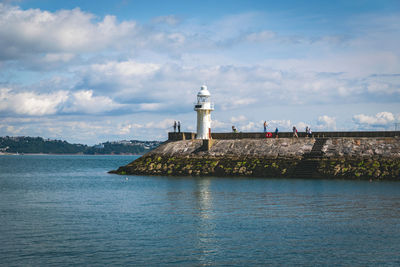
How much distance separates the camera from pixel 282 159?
2167 inches

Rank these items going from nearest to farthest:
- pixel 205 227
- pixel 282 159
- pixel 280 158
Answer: pixel 205 227, pixel 282 159, pixel 280 158

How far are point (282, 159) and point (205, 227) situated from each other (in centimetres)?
3204

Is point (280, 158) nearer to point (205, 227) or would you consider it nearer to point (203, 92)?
point (203, 92)

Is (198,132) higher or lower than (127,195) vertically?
higher

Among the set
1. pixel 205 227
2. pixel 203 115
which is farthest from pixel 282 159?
pixel 205 227

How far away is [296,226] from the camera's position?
955 inches

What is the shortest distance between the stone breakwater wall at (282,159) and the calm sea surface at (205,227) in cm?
966

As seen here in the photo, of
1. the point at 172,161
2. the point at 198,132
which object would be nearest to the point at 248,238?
the point at 172,161

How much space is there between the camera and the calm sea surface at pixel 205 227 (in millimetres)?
18500

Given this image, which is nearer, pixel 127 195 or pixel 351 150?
pixel 127 195

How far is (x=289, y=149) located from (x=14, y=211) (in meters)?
34.2

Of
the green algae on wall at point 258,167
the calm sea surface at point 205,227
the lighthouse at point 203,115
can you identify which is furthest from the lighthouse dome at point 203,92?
the calm sea surface at point 205,227

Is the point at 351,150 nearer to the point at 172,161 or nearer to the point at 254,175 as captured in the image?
the point at 254,175

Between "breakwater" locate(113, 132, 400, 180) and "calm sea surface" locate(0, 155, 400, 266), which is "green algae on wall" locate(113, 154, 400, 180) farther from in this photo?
"calm sea surface" locate(0, 155, 400, 266)
